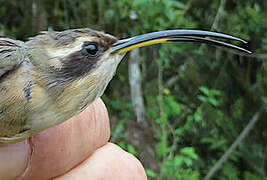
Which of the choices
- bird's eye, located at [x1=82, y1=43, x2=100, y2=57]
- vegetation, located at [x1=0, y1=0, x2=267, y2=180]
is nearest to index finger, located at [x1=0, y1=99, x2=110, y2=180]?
bird's eye, located at [x1=82, y1=43, x2=100, y2=57]

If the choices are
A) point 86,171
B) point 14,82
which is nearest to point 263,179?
point 86,171

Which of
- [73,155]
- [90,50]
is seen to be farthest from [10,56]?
[73,155]

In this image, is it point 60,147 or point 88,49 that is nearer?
point 88,49

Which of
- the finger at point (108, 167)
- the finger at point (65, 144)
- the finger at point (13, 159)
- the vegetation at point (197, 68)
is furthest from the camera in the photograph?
the vegetation at point (197, 68)

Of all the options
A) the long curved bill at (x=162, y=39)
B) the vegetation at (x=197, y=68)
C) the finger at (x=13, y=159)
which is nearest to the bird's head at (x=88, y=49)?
the long curved bill at (x=162, y=39)

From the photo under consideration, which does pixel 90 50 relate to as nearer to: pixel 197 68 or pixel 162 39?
pixel 162 39

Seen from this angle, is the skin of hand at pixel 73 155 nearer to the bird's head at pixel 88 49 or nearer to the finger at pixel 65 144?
the finger at pixel 65 144
